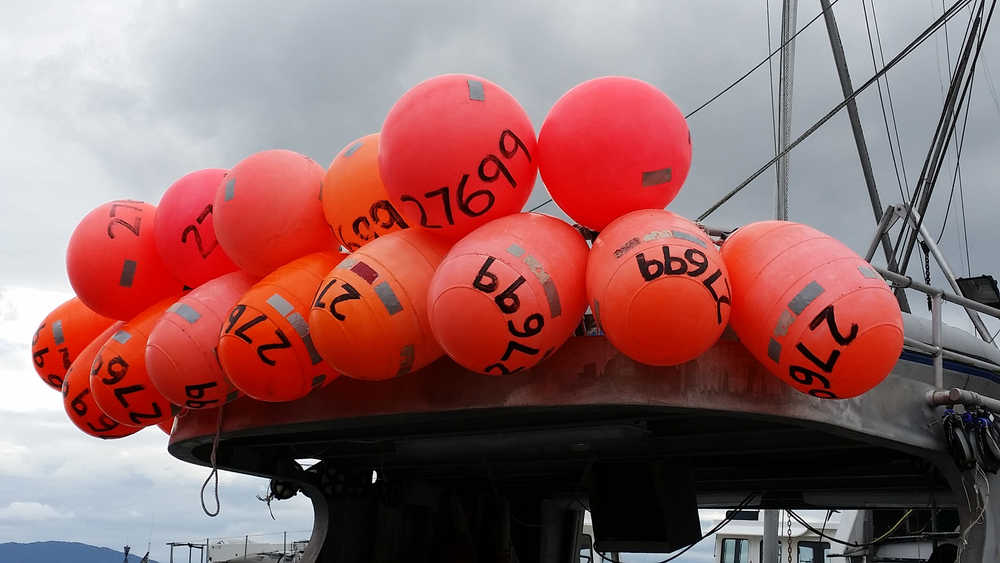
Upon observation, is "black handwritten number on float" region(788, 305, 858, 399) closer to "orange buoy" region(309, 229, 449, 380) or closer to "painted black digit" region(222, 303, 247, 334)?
"orange buoy" region(309, 229, 449, 380)

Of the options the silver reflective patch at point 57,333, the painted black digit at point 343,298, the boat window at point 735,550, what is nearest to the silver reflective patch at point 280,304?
the painted black digit at point 343,298

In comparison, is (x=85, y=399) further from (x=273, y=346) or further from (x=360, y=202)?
(x=360, y=202)

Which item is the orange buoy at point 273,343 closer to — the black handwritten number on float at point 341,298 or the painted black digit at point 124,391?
the black handwritten number on float at point 341,298

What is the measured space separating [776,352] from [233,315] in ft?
13.2

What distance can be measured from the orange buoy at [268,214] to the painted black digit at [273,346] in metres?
0.99

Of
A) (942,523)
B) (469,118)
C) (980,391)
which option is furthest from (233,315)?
(942,523)

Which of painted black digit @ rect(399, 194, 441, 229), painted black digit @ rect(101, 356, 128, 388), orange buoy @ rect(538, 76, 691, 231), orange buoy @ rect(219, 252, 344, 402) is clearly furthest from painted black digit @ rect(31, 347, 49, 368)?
orange buoy @ rect(538, 76, 691, 231)

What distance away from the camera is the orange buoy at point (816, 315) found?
20.2 ft

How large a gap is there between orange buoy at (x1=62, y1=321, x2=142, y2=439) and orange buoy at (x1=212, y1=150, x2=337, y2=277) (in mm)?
2304

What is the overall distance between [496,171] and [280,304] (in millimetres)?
1995

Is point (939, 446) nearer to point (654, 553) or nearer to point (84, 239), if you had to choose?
point (654, 553)

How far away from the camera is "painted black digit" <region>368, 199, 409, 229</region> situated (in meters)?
7.69

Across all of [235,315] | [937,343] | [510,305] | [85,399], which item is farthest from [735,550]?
[510,305]

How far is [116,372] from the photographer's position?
8.34 metres
